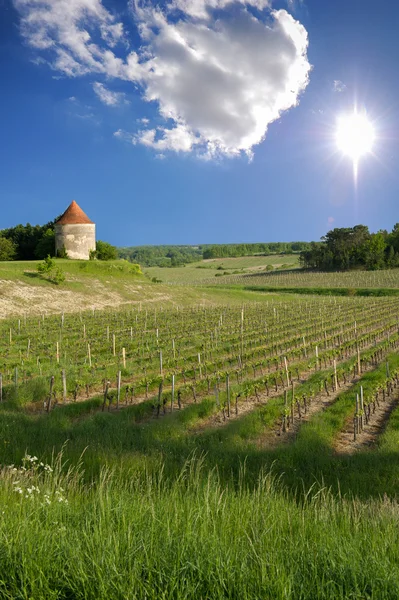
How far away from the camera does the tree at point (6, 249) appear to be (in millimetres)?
53219

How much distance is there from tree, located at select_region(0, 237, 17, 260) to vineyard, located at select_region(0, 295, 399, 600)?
35.0m

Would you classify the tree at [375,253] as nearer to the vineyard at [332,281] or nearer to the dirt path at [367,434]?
the vineyard at [332,281]

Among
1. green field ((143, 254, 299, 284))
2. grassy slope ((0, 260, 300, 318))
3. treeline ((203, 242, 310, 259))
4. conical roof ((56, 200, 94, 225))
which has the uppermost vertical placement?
treeline ((203, 242, 310, 259))

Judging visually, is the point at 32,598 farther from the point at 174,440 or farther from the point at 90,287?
the point at 90,287

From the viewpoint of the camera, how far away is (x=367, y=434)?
929 centimetres

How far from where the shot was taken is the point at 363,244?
320 ft

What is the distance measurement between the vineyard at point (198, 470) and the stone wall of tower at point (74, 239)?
3163 centimetres

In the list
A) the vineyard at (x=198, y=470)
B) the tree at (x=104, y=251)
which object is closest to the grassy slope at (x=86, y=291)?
the tree at (x=104, y=251)

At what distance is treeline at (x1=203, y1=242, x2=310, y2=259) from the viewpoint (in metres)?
169

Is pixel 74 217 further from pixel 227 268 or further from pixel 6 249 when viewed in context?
pixel 227 268

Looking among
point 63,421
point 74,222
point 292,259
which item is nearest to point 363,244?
point 292,259

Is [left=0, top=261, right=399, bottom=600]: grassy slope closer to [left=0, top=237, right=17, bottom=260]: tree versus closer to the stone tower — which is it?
the stone tower

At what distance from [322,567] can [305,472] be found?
4406 millimetres

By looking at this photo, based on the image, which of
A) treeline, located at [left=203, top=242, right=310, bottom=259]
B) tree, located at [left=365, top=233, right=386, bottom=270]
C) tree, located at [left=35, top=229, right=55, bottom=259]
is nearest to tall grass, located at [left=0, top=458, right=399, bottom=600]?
tree, located at [left=35, top=229, right=55, bottom=259]
